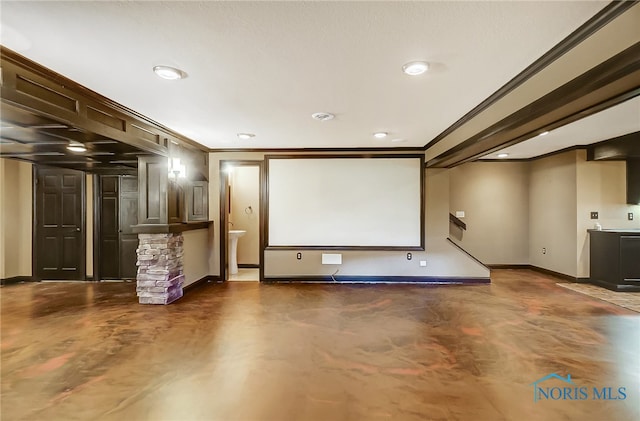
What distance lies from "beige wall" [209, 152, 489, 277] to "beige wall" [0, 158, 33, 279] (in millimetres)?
3640

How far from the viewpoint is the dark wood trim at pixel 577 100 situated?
1662 mm

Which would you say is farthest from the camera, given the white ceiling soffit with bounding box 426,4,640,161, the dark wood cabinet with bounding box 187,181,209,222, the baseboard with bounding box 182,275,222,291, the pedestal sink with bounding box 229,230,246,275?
the pedestal sink with bounding box 229,230,246,275

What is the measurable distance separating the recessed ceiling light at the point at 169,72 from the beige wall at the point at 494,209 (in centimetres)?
595

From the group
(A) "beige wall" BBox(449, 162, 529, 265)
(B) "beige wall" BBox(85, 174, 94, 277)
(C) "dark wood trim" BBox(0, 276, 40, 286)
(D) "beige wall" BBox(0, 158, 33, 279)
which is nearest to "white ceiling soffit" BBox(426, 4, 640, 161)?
(A) "beige wall" BBox(449, 162, 529, 265)

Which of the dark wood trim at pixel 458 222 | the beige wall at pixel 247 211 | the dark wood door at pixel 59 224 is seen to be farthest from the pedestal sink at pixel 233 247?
the dark wood trim at pixel 458 222

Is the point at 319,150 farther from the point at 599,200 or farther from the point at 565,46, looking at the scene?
the point at 599,200

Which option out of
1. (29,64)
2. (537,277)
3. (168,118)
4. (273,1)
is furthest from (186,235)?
(537,277)

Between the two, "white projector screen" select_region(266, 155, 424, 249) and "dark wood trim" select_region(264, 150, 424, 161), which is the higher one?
"dark wood trim" select_region(264, 150, 424, 161)

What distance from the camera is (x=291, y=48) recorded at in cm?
209

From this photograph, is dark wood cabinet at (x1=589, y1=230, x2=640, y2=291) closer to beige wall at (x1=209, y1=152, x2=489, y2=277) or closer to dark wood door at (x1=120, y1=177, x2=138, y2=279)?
beige wall at (x1=209, y1=152, x2=489, y2=277)

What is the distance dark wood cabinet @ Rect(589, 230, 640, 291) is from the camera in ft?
15.8

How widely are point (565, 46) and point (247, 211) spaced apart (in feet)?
21.1

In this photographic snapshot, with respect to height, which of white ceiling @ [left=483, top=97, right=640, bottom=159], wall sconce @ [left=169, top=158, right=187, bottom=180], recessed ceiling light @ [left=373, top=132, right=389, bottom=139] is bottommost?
wall sconce @ [left=169, top=158, right=187, bottom=180]

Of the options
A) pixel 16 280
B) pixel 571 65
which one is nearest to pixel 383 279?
pixel 571 65
